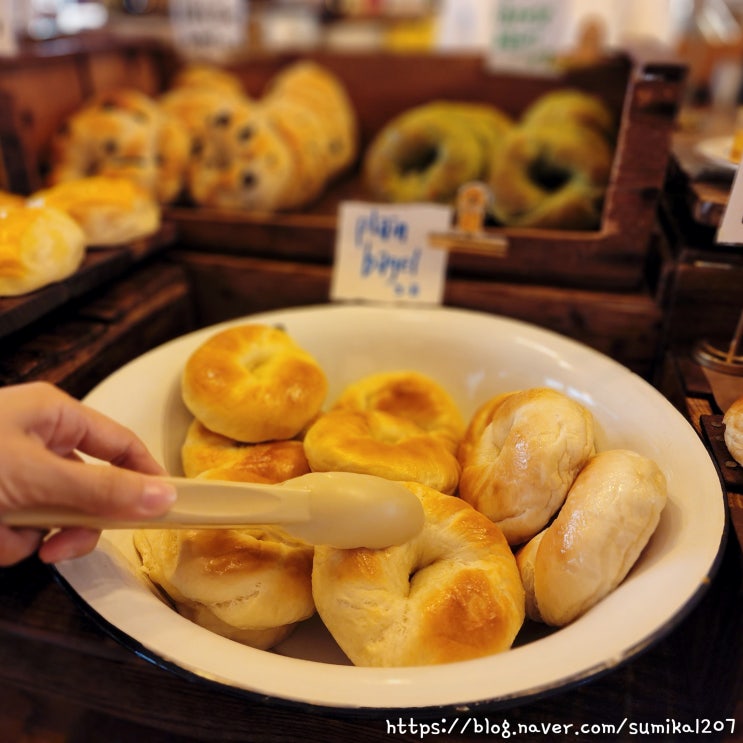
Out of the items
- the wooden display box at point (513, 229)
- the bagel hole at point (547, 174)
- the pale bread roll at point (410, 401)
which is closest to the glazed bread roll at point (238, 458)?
the pale bread roll at point (410, 401)

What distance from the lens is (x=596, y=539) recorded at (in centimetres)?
73

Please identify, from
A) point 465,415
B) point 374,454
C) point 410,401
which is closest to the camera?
point 374,454

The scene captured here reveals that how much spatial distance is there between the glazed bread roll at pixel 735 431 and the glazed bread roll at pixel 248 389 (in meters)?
0.60

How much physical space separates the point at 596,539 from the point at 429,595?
207mm

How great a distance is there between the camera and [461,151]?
5.09 ft

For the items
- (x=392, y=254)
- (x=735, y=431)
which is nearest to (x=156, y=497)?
(x=735, y=431)

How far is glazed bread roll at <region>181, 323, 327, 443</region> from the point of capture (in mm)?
973

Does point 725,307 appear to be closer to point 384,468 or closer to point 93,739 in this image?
point 384,468

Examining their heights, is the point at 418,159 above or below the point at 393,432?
above

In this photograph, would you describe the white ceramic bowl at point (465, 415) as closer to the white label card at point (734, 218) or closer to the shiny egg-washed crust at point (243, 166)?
the white label card at point (734, 218)

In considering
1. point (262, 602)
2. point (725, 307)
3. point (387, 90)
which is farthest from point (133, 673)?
point (387, 90)

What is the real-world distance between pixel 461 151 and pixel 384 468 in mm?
997

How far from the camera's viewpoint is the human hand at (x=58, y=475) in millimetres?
587

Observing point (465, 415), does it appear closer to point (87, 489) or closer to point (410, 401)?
point (410, 401)
